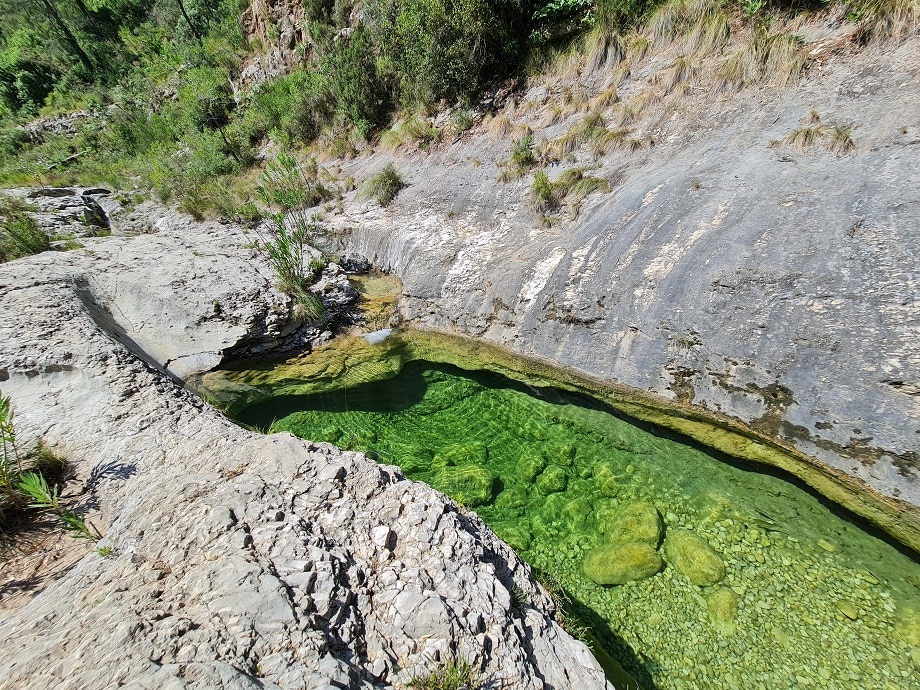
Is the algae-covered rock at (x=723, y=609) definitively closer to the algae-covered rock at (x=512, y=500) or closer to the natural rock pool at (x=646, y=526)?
the natural rock pool at (x=646, y=526)

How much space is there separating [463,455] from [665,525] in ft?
6.59

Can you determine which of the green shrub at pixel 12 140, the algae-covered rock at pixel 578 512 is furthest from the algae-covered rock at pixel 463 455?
the green shrub at pixel 12 140

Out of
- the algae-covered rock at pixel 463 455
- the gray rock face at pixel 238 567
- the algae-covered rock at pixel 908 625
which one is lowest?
the algae-covered rock at pixel 908 625

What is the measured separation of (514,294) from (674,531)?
128 inches

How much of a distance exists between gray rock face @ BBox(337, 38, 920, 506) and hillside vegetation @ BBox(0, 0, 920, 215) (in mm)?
680

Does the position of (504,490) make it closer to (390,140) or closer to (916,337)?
(916,337)

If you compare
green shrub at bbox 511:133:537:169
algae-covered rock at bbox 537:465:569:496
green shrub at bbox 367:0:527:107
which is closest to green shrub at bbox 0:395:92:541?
algae-covered rock at bbox 537:465:569:496

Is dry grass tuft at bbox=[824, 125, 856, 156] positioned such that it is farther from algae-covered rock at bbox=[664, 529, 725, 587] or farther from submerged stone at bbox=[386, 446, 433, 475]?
submerged stone at bbox=[386, 446, 433, 475]

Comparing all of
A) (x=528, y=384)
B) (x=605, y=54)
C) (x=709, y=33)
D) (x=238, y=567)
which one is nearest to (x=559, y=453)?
(x=528, y=384)

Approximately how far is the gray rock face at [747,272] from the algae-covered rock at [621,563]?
1741 mm

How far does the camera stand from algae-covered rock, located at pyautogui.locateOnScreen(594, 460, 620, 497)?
3769 mm

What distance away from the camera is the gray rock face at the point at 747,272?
334cm

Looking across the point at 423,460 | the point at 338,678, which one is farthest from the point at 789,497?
the point at 338,678

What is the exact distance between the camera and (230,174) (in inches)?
469
